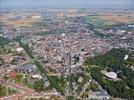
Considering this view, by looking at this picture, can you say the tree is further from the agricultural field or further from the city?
the agricultural field

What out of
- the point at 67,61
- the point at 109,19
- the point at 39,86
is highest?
the point at 39,86

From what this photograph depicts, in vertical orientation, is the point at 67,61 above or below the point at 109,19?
above

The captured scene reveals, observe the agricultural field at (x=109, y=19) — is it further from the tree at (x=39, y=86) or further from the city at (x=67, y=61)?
the tree at (x=39, y=86)

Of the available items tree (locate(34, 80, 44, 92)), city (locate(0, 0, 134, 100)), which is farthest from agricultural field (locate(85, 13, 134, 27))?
tree (locate(34, 80, 44, 92))

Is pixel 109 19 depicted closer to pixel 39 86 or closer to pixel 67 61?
pixel 67 61

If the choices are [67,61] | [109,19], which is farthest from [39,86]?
[109,19]

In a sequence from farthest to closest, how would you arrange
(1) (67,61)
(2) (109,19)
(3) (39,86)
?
1. (2) (109,19)
2. (1) (67,61)
3. (3) (39,86)

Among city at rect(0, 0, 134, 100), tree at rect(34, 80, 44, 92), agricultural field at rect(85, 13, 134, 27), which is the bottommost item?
agricultural field at rect(85, 13, 134, 27)

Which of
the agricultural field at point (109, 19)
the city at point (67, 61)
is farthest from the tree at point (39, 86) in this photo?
the agricultural field at point (109, 19)

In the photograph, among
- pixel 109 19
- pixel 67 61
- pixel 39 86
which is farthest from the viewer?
pixel 109 19

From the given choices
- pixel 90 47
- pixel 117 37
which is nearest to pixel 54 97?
pixel 90 47

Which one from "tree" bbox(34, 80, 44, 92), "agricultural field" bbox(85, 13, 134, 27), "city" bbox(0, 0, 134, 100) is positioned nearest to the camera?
"city" bbox(0, 0, 134, 100)

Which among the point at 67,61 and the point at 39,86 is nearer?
the point at 39,86
